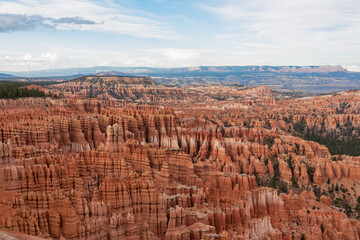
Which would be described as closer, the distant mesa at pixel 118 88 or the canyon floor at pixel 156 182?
the canyon floor at pixel 156 182

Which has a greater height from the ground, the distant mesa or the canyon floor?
the distant mesa

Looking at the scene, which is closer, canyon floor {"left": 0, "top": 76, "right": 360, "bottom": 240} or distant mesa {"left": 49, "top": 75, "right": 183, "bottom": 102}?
canyon floor {"left": 0, "top": 76, "right": 360, "bottom": 240}

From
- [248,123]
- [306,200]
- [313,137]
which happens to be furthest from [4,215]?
[313,137]

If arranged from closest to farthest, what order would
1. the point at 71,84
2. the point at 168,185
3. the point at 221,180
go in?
A: the point at 168,185 < the point at 221,180 < the point at 71,84

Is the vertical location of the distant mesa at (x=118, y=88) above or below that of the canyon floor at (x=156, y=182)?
above

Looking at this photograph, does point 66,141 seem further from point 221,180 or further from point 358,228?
point 358,228

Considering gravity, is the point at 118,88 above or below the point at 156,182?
above

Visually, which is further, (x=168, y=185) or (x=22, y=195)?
(x=168, y=185)

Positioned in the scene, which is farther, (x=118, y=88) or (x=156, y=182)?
(x=118, y=88)
